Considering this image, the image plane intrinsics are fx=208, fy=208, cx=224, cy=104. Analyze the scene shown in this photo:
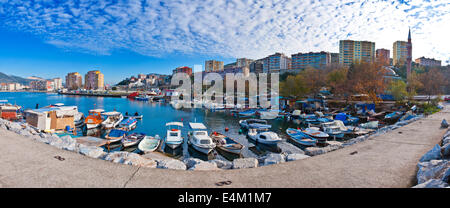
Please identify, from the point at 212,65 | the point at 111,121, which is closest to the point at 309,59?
the point at 212,65

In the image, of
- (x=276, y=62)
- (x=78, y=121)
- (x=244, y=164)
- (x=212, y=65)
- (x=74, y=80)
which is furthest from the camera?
(x=74, y=80)

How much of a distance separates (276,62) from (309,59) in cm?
1544

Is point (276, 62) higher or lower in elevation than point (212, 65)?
lower

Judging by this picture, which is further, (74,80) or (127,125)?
(74,80)

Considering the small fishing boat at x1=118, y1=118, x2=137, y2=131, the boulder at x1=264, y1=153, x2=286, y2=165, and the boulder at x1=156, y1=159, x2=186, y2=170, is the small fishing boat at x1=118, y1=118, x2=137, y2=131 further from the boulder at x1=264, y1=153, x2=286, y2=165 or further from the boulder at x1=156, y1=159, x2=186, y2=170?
the boulder at x1=264, y1=153, x2=286, y2=165

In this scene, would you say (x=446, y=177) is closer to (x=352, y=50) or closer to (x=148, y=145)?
(x=148, y=145)

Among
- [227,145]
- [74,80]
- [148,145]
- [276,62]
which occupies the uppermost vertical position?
[276,62]

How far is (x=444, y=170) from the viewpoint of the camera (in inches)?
114

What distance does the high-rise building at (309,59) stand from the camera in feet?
272

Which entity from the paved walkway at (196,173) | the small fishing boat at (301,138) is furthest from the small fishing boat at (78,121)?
the small fishing boat at (301,138)

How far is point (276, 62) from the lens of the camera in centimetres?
9656

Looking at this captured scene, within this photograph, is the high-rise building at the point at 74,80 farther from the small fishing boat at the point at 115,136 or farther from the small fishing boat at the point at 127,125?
the small fishing boat at the point at 115,136

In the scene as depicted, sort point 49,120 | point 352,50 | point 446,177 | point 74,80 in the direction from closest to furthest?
point 446,177 → point 49,120 → point 352,50 → point 74,80

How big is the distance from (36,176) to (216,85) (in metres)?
69.5
